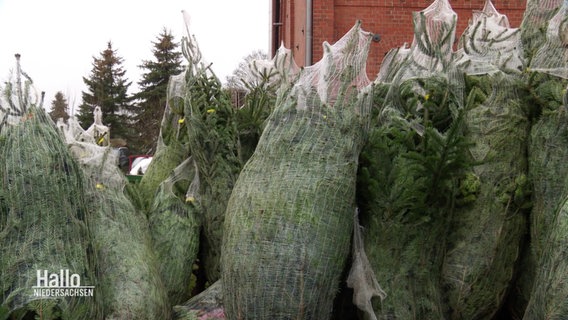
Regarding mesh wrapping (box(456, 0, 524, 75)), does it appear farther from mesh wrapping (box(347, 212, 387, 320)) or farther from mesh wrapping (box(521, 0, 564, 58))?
mesh wrapping (box(347, 212, 387, 320))

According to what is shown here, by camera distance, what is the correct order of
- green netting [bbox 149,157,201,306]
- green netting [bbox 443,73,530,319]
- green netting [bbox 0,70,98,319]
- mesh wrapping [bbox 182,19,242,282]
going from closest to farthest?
green netting [bbox 0,70,98,319] < green netting [bbox 443,73,530,319] < green netting [bbox 149,157,201,306] < mesh wrapping [bbox 182,19,242,282]

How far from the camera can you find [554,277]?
3.27 m

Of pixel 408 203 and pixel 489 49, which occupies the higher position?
pixel 489 49

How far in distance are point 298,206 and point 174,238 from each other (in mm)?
1412

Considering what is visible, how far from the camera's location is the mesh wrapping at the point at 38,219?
3328 millimetres

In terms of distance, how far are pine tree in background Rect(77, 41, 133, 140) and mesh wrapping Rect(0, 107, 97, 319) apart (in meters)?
30.0

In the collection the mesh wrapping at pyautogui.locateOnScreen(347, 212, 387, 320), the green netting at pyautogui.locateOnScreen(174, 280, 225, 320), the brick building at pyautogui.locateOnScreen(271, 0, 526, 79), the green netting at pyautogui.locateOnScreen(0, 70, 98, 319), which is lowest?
the green netting at pyautogui.locateOnScreen(174, 280, 225, 320)

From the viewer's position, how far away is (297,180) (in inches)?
137

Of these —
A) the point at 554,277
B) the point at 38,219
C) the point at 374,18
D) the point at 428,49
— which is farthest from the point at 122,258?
the point at 374,18

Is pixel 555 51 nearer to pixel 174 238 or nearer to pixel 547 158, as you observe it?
pixel 547 158

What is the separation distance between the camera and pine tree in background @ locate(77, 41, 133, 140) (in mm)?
33312

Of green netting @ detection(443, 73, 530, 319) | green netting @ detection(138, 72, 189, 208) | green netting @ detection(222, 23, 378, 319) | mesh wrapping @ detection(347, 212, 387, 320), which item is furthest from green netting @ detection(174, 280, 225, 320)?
green netting @ detection(443, 73, 530, 319)

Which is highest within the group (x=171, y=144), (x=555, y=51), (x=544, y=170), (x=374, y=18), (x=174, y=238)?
(x=374, y=18)

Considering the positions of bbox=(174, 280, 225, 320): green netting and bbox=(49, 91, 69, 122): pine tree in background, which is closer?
bbox=(174, 280, 225, 320): green netting
